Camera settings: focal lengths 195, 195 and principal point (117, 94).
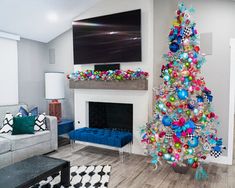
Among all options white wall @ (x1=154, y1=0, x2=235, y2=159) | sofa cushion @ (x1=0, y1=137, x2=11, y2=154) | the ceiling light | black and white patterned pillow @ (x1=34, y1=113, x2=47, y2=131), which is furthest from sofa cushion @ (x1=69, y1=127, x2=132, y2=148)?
the ceiling light

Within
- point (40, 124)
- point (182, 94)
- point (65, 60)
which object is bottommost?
point (40, 124)

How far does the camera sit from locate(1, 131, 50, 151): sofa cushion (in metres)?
3.25

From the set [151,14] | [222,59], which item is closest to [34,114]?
[151,14]

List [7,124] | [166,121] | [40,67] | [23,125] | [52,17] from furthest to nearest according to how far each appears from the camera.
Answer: [40,67], [52,17], [7,124], [23,125], [166,121]

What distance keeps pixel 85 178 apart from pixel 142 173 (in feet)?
2.89

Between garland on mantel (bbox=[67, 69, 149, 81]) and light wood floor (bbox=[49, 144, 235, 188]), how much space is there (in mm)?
1529

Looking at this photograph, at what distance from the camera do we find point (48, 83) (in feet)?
14.9

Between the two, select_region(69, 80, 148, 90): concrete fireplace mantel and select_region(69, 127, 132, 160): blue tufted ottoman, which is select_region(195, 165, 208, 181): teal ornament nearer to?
select_region(69, 127, 132, 160): blue tufted ottoman

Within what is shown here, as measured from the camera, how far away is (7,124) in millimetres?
3648

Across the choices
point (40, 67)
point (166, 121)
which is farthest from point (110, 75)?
point (40, 67)

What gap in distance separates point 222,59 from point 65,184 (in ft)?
10.4

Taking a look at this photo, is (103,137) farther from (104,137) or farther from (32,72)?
(32,72)

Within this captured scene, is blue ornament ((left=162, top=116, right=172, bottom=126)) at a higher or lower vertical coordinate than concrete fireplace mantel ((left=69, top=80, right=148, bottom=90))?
lower

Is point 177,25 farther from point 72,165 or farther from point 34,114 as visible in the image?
point 34,114
